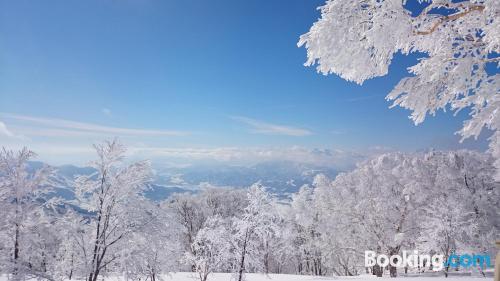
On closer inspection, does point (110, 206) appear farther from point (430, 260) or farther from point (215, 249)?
point (430, 260)

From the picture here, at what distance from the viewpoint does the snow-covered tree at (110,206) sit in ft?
53.3

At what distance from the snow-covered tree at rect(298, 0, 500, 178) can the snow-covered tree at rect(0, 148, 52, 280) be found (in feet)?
51.9

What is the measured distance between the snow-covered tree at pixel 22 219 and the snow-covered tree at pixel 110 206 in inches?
72.5

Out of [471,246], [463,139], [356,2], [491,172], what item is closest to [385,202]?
[471,246]

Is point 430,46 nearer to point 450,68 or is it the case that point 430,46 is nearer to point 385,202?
point 450,68

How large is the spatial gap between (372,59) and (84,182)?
54.9 feet

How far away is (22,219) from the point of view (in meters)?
15.2

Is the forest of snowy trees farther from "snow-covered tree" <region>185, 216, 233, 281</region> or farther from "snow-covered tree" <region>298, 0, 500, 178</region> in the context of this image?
"snow-covered tree" <region>298, 0, 500, 178</region>

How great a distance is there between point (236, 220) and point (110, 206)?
36.9 feet

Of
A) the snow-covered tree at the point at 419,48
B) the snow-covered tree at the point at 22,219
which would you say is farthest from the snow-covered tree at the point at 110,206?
the snow-covered tree at the point at 419,48

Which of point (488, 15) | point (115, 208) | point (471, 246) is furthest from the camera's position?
point (471, 246)

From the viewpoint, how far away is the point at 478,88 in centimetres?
537

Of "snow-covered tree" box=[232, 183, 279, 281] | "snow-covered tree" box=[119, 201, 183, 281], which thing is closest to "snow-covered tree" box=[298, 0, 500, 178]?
"snow-covered tree" box=[119, 201, 183, 281]

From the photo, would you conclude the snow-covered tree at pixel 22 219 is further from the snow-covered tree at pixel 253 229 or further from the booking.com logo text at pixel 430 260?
the booking.com logo text at pixel 430 260
